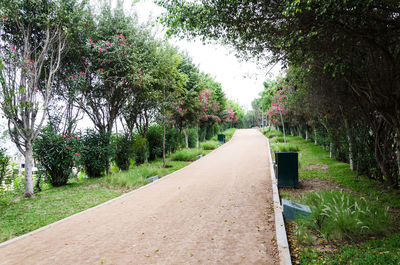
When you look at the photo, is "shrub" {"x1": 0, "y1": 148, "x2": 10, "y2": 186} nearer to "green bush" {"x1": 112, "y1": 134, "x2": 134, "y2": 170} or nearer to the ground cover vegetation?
the ground cover vegetation

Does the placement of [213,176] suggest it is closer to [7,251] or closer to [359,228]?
[359,228]

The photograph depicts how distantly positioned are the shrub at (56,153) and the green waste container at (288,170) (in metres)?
7.93

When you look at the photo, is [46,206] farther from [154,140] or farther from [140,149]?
[154,140]

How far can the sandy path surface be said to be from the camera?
3609 millimetres

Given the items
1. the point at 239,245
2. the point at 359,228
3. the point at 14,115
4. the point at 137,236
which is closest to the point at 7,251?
the point at 137,236

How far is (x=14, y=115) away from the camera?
7.20m

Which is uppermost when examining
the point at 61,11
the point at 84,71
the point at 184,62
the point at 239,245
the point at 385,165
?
the point at 184,62

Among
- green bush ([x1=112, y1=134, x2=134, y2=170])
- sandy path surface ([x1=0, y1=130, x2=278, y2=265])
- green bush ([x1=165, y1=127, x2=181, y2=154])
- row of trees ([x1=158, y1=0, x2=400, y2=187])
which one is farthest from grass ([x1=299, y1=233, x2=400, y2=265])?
green bush ([x1=165, y1=127, x2=181, y2=154])

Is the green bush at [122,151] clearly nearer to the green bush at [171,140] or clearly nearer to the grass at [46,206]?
the grass at [46,206]

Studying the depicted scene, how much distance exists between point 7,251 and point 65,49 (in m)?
7.87

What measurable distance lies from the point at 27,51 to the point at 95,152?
4860 millimetres

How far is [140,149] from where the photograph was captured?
14.5 metres

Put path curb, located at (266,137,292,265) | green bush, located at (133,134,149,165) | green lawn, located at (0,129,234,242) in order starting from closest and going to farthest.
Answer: path curb, located at (266,137,292,265)
green lawn, located at (0,129,234,242)
green bush, located at (133,134,149,165)

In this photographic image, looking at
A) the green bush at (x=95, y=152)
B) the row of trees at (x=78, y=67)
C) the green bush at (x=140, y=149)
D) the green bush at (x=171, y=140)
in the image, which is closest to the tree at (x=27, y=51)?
the row of trees at (x=78, y=67)
